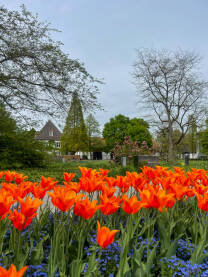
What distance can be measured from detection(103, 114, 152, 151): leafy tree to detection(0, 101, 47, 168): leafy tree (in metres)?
39.1

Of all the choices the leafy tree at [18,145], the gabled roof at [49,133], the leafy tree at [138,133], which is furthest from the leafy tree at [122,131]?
the leafy tree at [18,145]

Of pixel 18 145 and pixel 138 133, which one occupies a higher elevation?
pixel 138 133

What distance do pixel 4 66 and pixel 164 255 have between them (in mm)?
11758

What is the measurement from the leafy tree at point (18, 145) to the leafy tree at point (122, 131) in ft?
128

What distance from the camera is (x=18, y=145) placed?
489 inches

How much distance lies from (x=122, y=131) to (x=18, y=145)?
→ 42064mm

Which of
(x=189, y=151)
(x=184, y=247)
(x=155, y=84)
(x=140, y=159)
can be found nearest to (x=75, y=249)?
(x=184, y=247)

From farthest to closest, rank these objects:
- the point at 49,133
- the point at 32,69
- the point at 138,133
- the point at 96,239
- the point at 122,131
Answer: the point at 49,133 < the point at 122,131 < the point at 138,133 < the point at 32,69 < the point at 96,239

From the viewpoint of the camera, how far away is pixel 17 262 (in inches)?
62.1

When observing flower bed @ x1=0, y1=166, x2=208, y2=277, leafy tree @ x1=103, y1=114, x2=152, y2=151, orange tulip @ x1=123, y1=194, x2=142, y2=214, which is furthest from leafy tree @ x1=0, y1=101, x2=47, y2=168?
leafy tree @ x1=103, y1=114, x2=152, y2=151

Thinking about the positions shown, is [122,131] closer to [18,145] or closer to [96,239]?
[18,145]

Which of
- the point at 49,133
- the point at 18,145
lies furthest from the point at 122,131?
the point at 18,145

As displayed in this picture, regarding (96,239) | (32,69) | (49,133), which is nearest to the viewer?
(96,239)

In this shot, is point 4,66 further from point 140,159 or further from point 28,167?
point 140,159
